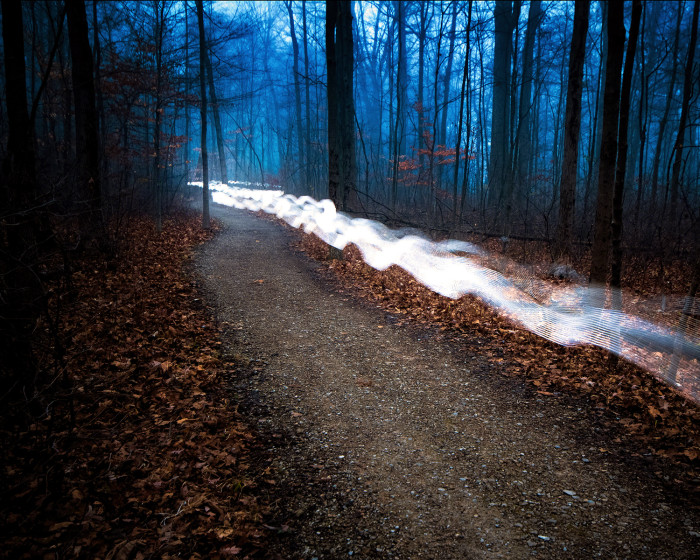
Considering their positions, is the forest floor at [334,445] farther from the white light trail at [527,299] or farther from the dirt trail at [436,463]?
the white light trail at [527,299]

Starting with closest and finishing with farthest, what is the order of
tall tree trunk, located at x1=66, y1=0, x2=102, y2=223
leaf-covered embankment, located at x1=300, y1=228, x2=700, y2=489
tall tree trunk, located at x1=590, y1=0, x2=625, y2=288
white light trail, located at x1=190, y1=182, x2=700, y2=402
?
leaf-covered embankment, located at x1=300, y1=228, x2=700, y2=489, tall tree trunk, located at x1=590, y1=0, x2=625, y2=288, white light trail, located at x1=190, y1=182, x2=700, y2=402, tall tree trunk, located at x1=66, y1=0, x2=102, y2=223

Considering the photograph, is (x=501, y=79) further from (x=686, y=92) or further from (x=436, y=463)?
(x=436, y=463)

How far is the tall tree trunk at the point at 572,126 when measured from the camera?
9.55 m

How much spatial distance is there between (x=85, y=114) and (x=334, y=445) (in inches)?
400

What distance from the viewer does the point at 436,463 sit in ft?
12.4

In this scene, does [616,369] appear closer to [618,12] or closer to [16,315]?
[618,12]

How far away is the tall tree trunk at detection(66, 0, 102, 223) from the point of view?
9.52 m

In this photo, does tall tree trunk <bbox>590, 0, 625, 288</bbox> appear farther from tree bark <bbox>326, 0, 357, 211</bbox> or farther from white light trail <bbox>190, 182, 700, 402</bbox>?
tree bark <bbox>326, 0, 357, 211</bbox>

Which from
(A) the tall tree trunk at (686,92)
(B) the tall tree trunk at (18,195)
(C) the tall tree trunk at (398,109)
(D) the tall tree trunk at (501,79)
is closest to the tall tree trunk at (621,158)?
(A) the tall tree trunk at (686,92)

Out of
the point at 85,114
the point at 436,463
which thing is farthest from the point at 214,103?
the point at 436,463

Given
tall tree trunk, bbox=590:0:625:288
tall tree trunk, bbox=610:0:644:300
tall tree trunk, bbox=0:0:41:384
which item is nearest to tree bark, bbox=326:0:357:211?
tall tree trunk, bbox=590:0:625:288

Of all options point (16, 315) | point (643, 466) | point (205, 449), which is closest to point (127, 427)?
point (205, 449)

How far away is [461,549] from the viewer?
2.86m

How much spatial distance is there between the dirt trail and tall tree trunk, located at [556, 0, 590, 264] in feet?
19.5
